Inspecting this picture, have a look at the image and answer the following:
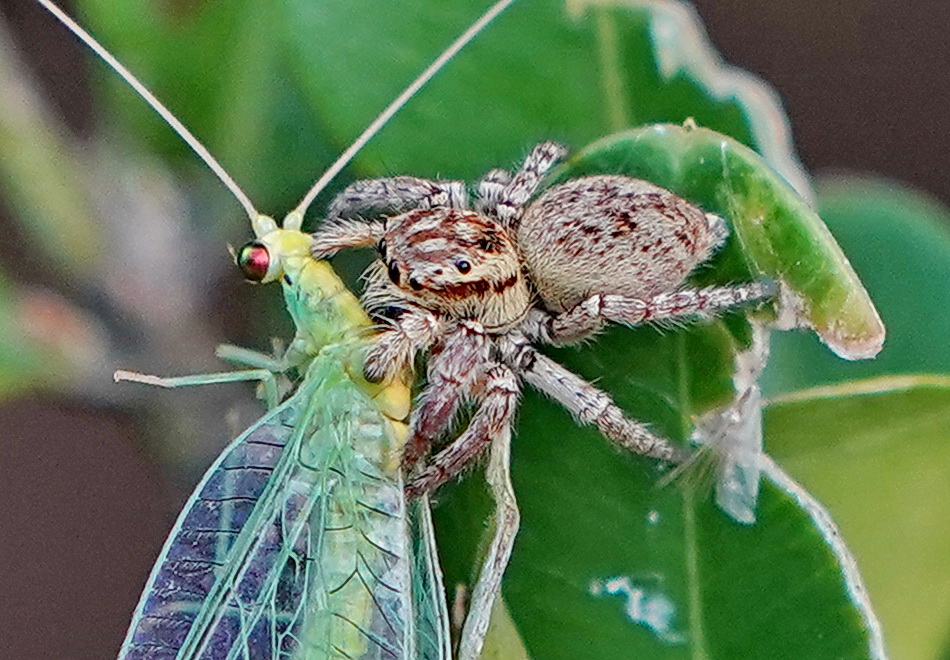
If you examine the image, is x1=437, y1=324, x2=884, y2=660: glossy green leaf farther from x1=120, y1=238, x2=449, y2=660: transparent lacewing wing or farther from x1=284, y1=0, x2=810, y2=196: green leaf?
x1=284, y1=0, x2=810, y2=196: green leaf

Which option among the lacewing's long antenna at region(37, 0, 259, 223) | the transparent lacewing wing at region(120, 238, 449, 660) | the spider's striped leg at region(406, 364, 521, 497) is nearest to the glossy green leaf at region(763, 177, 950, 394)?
the spider's striped leg at region(406, 364, 521, 497)

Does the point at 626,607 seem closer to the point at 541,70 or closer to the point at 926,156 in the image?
the point at 541,70

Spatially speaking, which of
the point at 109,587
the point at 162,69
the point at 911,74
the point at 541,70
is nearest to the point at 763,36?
the point at 911,74

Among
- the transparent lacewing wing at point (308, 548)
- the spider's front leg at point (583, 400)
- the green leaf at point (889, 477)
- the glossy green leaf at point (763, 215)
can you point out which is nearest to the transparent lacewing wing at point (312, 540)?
the transparent lacewing wing at point (308, 548)

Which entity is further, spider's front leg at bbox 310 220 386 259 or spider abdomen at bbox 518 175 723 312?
spider's front leg at bbox 310 220 386 259

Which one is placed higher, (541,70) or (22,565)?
(541,70)

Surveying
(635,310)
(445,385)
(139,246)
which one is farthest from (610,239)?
(139,246)

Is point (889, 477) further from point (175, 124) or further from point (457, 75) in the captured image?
point (175, 124)
